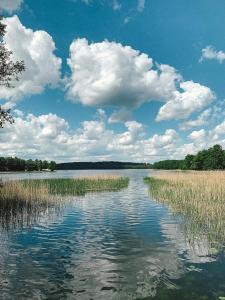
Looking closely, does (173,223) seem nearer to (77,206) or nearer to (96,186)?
(77,206)

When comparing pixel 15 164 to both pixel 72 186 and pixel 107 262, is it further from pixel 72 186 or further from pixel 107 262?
pixel 107 262

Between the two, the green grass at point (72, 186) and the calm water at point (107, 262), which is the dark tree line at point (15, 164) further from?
the calm water at point (107, 262)

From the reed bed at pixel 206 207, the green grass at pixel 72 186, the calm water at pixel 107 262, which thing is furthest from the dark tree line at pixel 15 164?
the calm water at pixel 107 262

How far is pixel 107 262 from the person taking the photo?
39.5 ft

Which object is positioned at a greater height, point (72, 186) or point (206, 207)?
point (72, 186)

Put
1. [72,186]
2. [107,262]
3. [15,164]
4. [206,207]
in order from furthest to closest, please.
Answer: [15,164] → [72,186] → [206,207] → [107,262]

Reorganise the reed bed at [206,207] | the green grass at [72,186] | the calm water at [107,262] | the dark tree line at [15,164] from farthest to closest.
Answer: the dark tree line at [15,164]
the green grass at [72,186]
the reed bed at [206,207]
the calm water at [107,262]

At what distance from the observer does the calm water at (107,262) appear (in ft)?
30.7

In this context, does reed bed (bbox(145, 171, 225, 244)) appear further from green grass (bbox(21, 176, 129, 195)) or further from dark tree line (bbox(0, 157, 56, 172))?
dark tree line (bbox(0, 157, 56, 172))

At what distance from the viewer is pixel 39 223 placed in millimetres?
19906

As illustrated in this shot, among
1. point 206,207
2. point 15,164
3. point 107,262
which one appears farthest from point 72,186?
point 15,164

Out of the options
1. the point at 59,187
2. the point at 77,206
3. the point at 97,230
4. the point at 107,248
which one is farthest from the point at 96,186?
the point at 107,248

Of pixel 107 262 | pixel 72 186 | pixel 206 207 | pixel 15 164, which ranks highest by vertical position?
pixel 15 164

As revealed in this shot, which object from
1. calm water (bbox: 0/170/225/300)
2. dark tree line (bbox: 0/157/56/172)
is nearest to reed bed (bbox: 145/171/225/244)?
calm water (bbox: 0/170/225/300)
